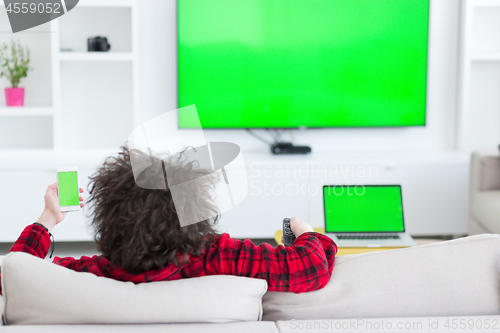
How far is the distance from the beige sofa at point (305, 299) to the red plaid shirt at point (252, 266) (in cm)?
2

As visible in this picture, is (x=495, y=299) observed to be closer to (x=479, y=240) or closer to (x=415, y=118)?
(x=479, y=240)

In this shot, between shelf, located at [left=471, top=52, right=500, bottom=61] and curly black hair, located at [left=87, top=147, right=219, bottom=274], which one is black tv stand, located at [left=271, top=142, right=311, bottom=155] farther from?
curly black hair, located at [left=87, top=147, right=219, bottom=274]

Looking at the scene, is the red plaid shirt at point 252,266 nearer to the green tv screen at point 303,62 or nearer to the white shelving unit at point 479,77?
the green tv screen at point 303,62

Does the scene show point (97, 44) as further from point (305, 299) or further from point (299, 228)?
point (305, 299)

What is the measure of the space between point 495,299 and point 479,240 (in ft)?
0.33

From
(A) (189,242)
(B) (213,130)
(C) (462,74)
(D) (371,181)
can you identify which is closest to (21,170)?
(B) (213,130)

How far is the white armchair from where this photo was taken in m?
2.73

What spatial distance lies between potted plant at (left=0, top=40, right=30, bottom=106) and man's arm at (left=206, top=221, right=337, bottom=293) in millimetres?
2661

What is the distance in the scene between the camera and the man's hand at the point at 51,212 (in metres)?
1.10

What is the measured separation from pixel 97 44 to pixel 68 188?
2058 millimetres

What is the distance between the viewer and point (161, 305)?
75cm

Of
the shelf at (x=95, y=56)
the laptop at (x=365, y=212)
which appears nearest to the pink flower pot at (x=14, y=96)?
the shelf at (x=95, y=56)

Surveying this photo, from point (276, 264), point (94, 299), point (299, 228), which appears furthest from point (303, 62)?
point (94, 299)

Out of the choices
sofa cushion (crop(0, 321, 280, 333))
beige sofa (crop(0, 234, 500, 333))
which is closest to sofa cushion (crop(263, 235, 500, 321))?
beige sofa (crop(0, 234, 500, 333))
